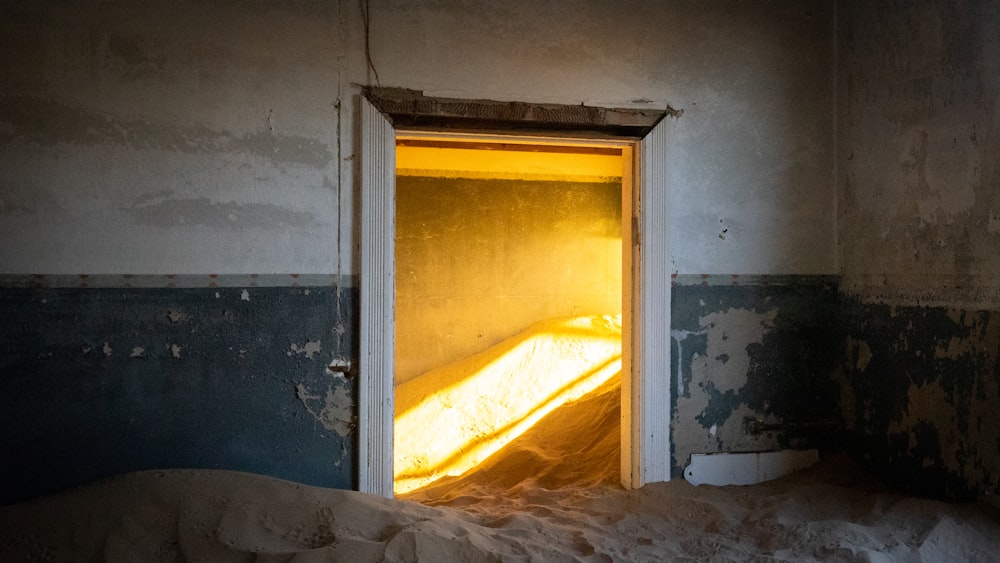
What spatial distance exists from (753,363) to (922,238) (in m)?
1.16

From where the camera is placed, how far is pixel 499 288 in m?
7.46

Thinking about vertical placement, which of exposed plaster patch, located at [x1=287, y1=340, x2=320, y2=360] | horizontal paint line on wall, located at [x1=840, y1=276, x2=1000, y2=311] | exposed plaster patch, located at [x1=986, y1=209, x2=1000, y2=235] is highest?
exposed plaster patch, located at [x1=986, y1=209, x2=1000, y2=235]

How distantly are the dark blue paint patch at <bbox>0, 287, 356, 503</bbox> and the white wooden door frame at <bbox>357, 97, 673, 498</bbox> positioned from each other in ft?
0.69

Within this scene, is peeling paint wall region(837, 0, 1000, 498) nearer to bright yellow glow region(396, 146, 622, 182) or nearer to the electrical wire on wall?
the electrical wire on wall

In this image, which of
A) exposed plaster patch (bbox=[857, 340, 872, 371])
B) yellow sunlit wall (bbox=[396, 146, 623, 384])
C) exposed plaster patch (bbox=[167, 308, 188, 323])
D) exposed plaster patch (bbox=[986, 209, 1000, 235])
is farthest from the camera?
yellow sunlit wall (bbox=[396, 146, 623, 384])

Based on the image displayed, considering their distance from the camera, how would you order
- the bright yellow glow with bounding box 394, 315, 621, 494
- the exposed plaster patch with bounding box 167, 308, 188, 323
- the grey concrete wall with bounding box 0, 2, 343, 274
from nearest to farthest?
the grey concrete wall with bounding box 0, 2, 343, 274
the exposed plaster patch with bounding box 167, 308, 188, 323
the bright yellow glow with bounding box 394, 315, 621, 494

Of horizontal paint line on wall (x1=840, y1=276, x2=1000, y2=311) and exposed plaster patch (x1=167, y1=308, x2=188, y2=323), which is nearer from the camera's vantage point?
horizontal paint line on wall (x1=840, y1=276, x2=1000, y2=311)

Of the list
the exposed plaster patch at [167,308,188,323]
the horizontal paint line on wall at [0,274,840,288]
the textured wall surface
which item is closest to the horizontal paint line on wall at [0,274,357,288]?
the horizontal paint line on wall at [0,274,840,288]

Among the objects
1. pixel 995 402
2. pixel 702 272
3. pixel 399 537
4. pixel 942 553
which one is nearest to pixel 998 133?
pixel 995 402

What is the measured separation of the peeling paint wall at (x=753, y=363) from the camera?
3.99 meters

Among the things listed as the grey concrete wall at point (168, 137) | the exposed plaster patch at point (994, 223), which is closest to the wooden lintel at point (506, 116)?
the grey concrete wall at point (168, 137)

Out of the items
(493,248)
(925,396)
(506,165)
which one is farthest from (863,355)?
(506,165)

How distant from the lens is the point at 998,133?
10.5 ft

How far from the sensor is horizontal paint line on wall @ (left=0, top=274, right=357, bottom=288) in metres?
3.26
